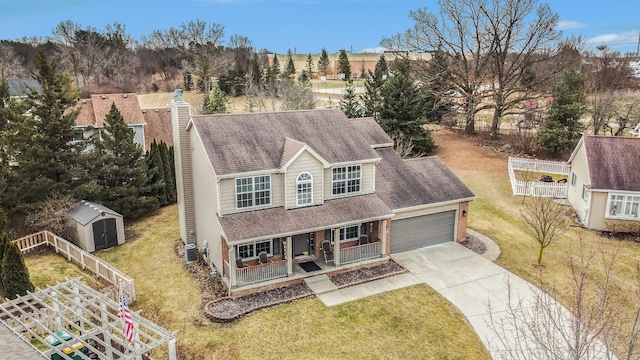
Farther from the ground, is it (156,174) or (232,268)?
(156,174)

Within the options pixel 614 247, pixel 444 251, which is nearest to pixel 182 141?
pixel 444 251

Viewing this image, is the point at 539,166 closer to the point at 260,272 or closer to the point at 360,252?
the point at 360,252

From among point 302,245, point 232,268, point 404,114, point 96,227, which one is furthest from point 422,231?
point 404,114

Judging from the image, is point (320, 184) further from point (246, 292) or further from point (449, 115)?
point (449, 115)

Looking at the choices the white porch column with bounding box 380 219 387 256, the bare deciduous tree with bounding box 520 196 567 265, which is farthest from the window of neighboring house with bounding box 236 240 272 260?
the bare deciduous tree with bounding box 520 196 567 265

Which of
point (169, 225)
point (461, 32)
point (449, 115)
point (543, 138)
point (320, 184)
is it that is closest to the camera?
point (320, 184)
